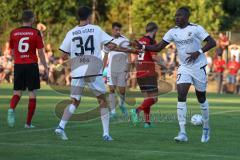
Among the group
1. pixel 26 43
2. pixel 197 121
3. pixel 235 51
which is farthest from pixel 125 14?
pixel 26 43

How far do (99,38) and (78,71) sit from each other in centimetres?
68

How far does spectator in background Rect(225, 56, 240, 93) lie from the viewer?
33.0m

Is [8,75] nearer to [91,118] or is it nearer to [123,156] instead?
[91,118]

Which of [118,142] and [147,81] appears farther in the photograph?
[147,81]

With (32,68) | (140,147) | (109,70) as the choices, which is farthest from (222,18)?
(140,147)

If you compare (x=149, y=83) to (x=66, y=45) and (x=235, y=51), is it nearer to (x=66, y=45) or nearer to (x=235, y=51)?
(x=66, y=45)

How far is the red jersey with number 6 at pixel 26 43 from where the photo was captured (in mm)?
15336

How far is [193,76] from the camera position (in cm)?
1341

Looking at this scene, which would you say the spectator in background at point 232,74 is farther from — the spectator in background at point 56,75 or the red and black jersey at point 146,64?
the red and black jersey at point 146,64

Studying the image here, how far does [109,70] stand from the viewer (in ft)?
62.4

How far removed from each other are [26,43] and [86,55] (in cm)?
248

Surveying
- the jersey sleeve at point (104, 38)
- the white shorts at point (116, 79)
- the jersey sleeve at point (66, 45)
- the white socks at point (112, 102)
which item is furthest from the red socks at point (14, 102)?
the white shorts at point (116, 79)

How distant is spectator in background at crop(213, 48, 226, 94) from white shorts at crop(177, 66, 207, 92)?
20138 millimetres

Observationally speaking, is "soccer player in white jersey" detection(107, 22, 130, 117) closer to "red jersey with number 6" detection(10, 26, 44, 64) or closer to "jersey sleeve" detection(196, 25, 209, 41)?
"red jersey with number 6" detection(10, 26, 44, 64)
